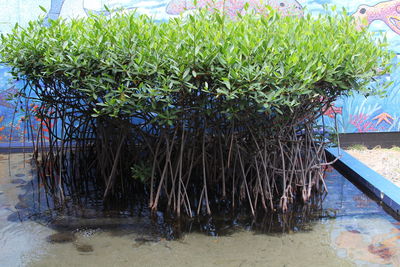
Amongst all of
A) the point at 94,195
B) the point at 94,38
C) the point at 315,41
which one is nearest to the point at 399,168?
the point at 315,41

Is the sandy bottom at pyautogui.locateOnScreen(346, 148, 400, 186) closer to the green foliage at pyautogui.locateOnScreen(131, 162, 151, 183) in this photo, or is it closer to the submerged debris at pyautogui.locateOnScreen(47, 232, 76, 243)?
the green foliage at pyautogui.locateOnScreen(131, 162, 151, 183)

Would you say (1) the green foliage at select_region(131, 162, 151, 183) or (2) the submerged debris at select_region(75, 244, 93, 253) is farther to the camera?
(1) the green foliage at select_region(131, 162, 151, 183)

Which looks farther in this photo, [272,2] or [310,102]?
[272,2]

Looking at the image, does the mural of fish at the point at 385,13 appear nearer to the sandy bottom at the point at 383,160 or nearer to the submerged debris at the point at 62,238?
the sandy bottom at the point at 383,160

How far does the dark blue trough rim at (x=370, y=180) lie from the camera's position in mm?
5117

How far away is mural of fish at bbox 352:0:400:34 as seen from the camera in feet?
25.3

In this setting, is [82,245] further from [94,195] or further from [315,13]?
[315,13]

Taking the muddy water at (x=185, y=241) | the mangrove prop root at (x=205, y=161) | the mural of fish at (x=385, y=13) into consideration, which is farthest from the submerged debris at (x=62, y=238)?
the mural of fish at (x=385, y=13)

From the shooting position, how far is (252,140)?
212 inches

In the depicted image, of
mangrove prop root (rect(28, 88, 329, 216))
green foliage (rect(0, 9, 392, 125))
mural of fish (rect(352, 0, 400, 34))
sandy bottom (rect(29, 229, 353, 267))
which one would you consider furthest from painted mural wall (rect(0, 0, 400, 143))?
sandy bottom (rect(29, 229, 353, 267))

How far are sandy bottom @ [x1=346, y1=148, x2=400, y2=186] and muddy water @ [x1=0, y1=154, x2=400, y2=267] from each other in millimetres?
1395

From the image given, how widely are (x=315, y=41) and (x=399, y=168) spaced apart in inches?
129

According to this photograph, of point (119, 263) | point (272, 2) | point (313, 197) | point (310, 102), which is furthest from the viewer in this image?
point (272, 2)

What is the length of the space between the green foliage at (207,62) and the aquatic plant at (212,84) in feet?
0.04
